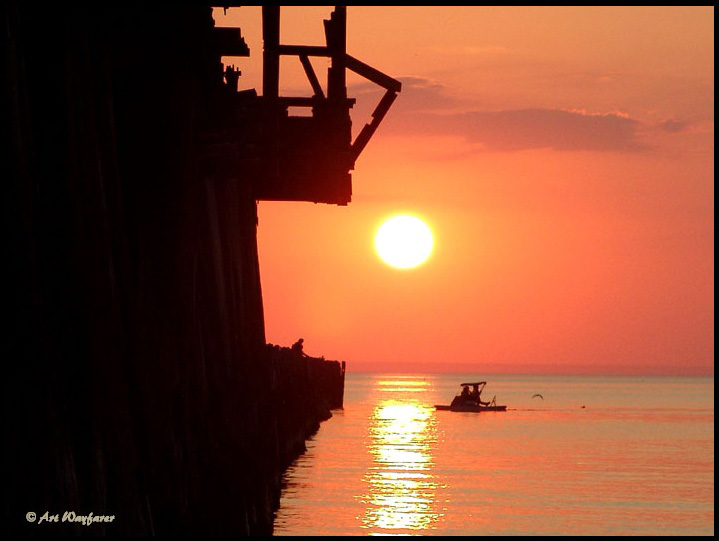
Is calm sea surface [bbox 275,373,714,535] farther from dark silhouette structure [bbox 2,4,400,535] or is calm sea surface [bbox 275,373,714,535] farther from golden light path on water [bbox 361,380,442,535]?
dark silhouette structure [bbox 2,4,400,535]

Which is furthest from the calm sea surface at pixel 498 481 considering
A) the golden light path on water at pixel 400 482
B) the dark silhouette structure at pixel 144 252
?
the dark silhouette structure at pixel 144 252

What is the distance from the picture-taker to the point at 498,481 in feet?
148

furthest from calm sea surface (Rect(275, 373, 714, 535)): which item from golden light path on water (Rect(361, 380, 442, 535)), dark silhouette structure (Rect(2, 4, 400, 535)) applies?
dark silhouette structure (Rect(2, 4, 400, 535))

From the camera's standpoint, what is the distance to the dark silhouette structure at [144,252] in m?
9.37

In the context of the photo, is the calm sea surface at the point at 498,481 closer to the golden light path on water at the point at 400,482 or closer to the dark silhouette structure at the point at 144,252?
the golden light path on water at the point at 400,482

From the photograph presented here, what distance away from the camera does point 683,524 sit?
33344 millimetres

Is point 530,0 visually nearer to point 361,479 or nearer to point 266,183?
point 266,183

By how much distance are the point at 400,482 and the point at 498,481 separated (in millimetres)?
4087

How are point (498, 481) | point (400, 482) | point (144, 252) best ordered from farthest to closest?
point (498, 481), point (400, 482), point (144, 252)

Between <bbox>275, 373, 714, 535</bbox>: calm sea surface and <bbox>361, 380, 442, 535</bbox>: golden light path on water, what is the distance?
2.2 inches

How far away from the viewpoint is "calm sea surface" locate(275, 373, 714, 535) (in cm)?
3256

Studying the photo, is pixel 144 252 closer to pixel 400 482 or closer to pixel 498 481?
pixel 400 482

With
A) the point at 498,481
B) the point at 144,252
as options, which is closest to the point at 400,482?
the point at 498,481

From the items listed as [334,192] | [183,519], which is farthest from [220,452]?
[334,192]
